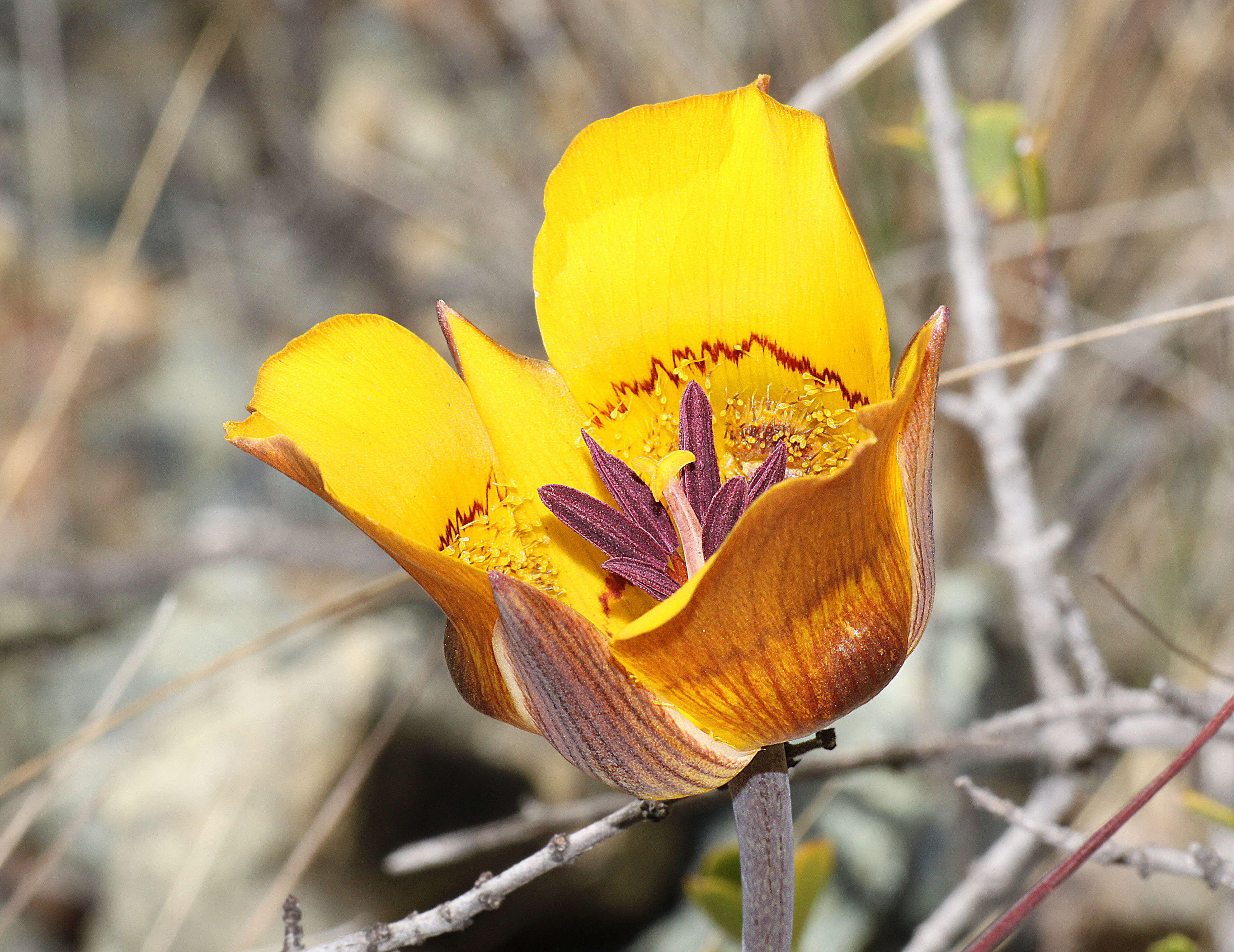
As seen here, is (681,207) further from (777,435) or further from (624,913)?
(624,913)

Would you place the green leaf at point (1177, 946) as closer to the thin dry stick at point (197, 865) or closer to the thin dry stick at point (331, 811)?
the thin dry stick at point (331, 811)

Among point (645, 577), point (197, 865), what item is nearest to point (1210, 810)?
point (645, 577)

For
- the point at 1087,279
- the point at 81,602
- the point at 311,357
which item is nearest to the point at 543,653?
the point at 311,357

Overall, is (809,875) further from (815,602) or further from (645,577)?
(815,602)

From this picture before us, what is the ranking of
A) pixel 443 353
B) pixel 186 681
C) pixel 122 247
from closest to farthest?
pixel 186 681
pixel 443 353
pixel 122 247

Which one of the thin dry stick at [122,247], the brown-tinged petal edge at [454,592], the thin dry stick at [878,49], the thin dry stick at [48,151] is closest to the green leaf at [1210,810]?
the brown-tinged petal edge at [454,592]

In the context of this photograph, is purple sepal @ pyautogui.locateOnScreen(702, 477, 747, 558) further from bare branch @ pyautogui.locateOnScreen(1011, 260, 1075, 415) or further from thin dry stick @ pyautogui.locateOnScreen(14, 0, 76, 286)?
thin dry stick @ pyautogui.locateOnScreen(14, 0, 76, 286)

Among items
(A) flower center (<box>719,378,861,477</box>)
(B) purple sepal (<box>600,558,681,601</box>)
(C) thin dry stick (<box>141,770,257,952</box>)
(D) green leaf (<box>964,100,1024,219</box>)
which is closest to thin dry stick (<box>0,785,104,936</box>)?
(C) thin dry stick (<box>141,770,257,952</box>)
